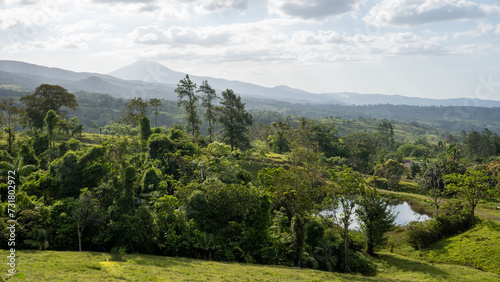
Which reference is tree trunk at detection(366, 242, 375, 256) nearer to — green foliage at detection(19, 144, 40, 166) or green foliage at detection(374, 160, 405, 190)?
green foliage at detection(374, 160, 405, 190)

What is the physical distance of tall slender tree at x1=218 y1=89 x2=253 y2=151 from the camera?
53438mm

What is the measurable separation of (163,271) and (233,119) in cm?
3971

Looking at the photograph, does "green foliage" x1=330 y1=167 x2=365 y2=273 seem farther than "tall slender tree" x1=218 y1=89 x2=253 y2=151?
No

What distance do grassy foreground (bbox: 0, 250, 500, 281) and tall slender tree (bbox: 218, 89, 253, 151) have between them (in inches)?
1394

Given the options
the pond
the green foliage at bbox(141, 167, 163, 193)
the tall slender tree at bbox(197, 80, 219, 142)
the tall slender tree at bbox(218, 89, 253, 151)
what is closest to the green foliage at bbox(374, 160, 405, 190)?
the pond

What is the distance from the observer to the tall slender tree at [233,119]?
5344 cm

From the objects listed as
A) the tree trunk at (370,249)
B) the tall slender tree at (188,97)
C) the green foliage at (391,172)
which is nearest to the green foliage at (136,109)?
the tall slender tree at (188,97)

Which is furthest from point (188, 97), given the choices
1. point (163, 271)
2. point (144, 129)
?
point (163, 271)

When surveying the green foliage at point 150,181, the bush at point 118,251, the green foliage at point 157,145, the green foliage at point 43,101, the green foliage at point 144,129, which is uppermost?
the green foliage at point 43,101

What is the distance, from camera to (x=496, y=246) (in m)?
24.2

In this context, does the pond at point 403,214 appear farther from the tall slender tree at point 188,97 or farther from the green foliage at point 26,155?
the green foliage at point 26,155

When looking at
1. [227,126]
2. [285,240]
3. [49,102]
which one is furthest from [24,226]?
[49,102]

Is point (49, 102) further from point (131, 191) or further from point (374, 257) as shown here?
point (374, 257)

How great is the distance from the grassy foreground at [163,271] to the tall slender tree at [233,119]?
3540 centimetres
